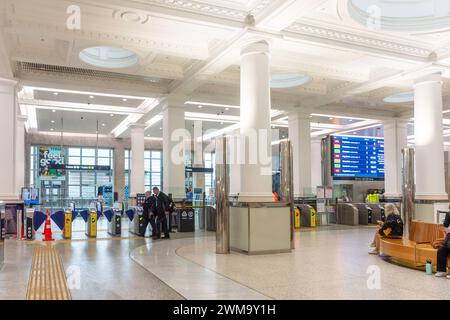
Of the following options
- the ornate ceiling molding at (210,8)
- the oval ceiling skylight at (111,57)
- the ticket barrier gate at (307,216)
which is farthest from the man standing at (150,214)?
the ticket barrier gate at (307,216)

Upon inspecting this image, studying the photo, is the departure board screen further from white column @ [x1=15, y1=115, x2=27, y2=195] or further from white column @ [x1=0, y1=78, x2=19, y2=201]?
white column @ [x1=0, y1=78, x2=19, y2=201]

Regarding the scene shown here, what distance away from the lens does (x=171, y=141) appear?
14414mm

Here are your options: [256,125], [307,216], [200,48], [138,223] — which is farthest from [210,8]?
[307,216]

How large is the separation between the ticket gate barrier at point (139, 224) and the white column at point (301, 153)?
6.67 m

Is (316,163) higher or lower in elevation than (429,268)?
higher

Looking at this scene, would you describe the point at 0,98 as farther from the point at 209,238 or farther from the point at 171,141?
the point at 209,238

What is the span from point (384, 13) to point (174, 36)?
494 cm

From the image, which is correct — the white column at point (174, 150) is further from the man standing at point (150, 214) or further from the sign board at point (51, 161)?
the sign board at point (51, 161)

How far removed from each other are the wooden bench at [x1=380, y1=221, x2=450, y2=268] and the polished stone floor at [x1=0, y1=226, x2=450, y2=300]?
226 mm

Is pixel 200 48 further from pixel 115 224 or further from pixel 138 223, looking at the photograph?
pixel 115 224

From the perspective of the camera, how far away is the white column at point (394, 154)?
18594mm

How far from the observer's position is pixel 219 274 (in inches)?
259

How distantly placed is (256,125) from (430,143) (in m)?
5.67
